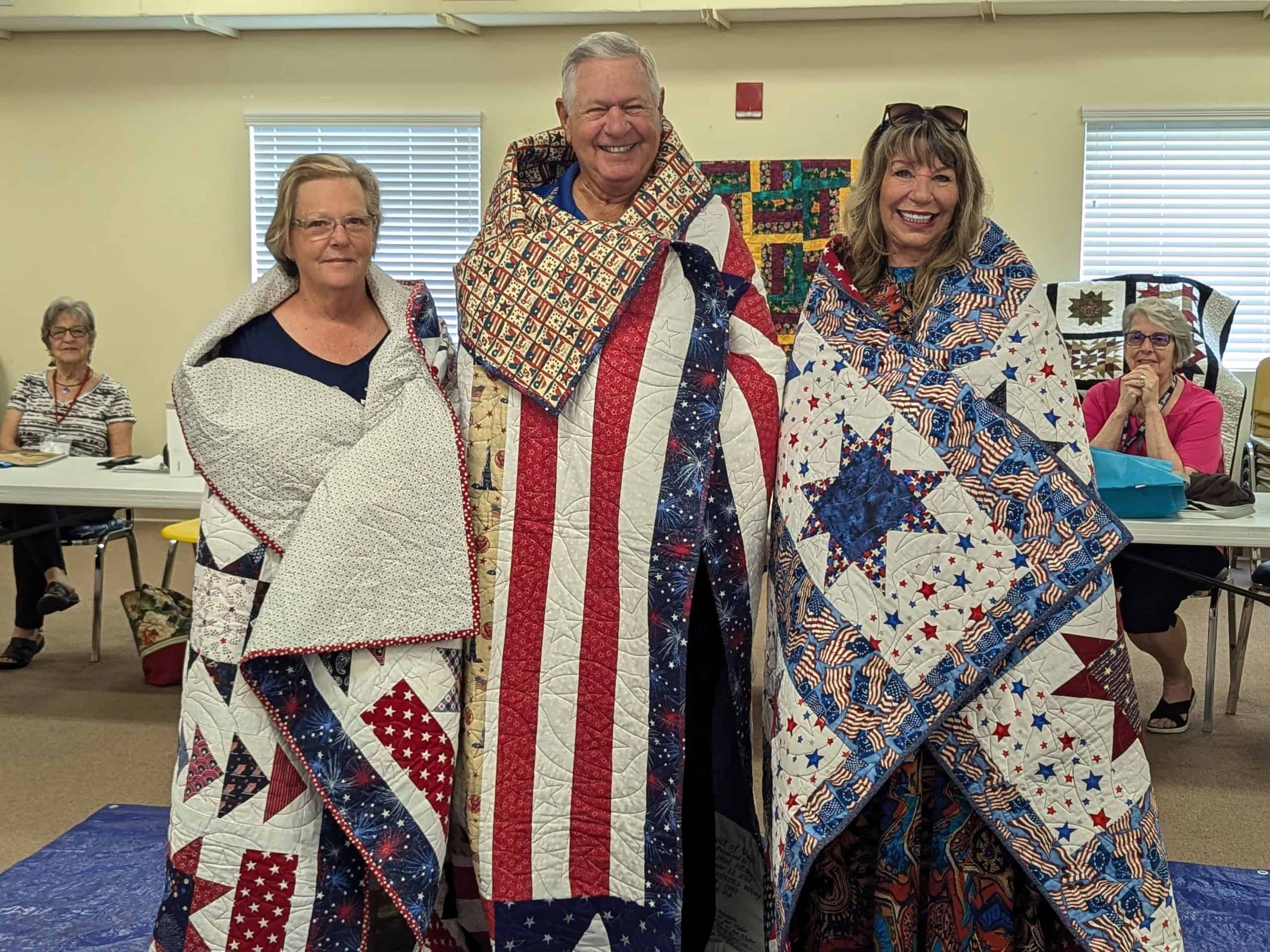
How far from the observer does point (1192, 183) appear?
602 centimetres

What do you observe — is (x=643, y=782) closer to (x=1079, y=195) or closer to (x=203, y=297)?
(x=1079, y=195)

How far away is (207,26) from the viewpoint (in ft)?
20.7

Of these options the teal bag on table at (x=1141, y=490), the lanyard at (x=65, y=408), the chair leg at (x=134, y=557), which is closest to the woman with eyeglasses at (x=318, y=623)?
the teal bag on table at (x=1141, y=490)

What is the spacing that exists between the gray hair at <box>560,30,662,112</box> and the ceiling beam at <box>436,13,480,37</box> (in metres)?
4.41

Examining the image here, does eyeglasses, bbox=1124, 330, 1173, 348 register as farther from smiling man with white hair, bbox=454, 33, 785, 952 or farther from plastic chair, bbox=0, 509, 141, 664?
plastic chair, bbox=0, 509, 141, 664

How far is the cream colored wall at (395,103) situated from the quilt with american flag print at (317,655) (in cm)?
466

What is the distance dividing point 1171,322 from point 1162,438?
334 mm

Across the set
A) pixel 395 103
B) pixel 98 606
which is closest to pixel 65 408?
pixel 98 606

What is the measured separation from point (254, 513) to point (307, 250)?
396mm

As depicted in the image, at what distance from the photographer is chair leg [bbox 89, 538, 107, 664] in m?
4.12

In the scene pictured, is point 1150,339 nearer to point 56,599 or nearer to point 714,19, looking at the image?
point 714,19

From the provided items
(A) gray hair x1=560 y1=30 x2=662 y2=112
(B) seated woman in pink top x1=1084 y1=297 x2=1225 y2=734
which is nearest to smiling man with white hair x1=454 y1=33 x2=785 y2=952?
(A) gray hair x1=560 y1=30 x2=662 y2=112

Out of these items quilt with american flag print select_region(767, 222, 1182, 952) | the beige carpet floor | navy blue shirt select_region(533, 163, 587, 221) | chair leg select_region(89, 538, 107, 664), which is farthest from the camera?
chair leg select_region(89, 538, 107, 664)

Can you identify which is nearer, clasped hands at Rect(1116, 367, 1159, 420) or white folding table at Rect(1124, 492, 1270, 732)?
white folding table at Rect(1124, 492, 1270, 732)
